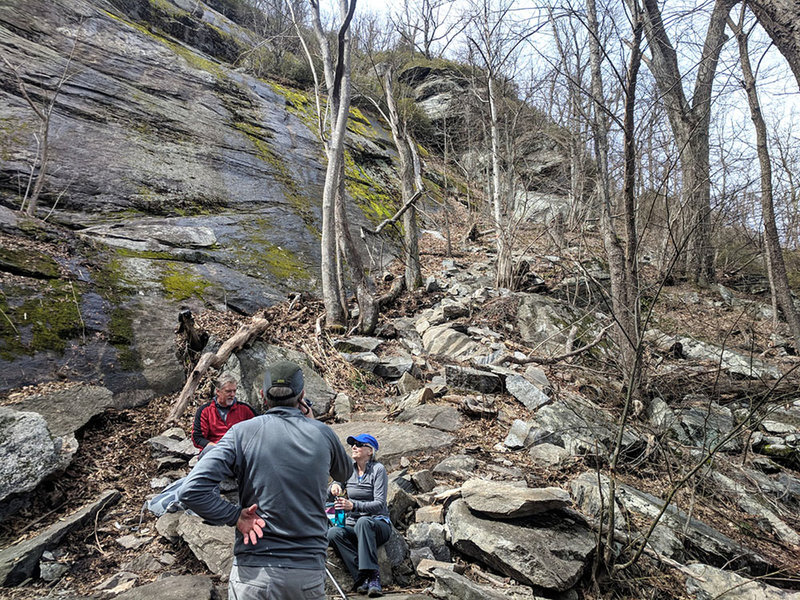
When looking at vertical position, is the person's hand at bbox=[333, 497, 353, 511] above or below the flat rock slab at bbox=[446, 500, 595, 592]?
above

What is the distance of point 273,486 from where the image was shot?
7.23ft

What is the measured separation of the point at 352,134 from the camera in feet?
59.4

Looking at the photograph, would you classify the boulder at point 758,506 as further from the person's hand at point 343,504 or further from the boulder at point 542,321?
the person's hand at point 343,504

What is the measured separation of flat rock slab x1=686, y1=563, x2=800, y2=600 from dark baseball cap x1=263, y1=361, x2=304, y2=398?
3575mm

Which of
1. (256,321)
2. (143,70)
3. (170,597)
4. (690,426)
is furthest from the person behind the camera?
(143,70)

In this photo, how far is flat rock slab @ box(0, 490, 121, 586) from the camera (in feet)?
10.7

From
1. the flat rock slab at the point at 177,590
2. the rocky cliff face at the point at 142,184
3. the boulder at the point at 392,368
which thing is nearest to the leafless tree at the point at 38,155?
the rocky cliff face at the point at 142,184

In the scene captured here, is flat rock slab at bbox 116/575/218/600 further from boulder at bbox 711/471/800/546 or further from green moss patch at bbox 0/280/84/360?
boulder at bbox 711/471/800/546

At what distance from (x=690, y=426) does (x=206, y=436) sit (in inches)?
255

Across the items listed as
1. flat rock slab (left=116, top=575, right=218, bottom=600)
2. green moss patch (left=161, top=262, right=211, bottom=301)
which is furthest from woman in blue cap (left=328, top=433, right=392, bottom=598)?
green moss patch (left=161, top=262, right=211, bottom=301)

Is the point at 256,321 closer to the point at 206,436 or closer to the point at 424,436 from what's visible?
the point at 206,436

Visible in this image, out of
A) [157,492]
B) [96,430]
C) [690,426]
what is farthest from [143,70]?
[690,426]

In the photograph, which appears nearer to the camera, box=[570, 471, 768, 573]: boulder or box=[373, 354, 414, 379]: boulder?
box=[570, 471, 768, 573]: boulder

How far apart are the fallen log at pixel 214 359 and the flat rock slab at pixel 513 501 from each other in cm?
415
